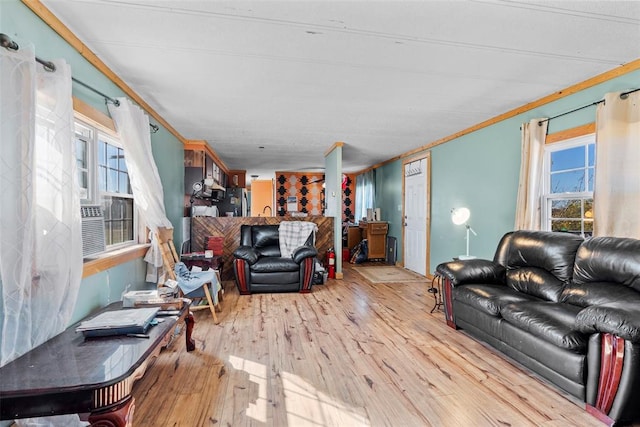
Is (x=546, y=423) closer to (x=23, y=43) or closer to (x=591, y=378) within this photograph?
(x=591, y=378)

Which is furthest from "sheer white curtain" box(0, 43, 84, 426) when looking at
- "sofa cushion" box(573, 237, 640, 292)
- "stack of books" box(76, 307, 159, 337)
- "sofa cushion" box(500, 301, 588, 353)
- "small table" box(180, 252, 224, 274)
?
"sofa cushion" box(573, 237, 640, 292)

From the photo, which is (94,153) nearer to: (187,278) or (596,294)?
(187,278)

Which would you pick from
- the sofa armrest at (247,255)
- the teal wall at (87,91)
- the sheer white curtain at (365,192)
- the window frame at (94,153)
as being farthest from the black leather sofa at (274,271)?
the sheer white curtain at (365,192)

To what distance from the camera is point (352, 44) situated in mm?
2186

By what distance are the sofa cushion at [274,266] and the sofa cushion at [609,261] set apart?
321cm

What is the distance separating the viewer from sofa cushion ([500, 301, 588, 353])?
184 centimetres

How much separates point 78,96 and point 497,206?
4.45 meters

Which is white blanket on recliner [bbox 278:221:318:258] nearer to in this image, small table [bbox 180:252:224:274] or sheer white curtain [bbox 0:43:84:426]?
small table [bbox 180:252:224:274]

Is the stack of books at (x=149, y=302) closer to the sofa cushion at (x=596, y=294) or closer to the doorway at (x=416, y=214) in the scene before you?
the sofa cushion at (x=596, y=294)

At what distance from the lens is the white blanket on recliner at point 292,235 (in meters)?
4.88

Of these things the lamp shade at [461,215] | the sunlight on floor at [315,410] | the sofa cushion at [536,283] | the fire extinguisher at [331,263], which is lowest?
the sunlight on floor at [315,410]

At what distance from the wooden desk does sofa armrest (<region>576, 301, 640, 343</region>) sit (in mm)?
2416

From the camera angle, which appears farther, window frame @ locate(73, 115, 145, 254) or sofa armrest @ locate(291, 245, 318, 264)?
sofa armrest @ locate(291, 245, 318, 264)

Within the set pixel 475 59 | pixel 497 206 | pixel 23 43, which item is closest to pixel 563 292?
pixel 497 206
